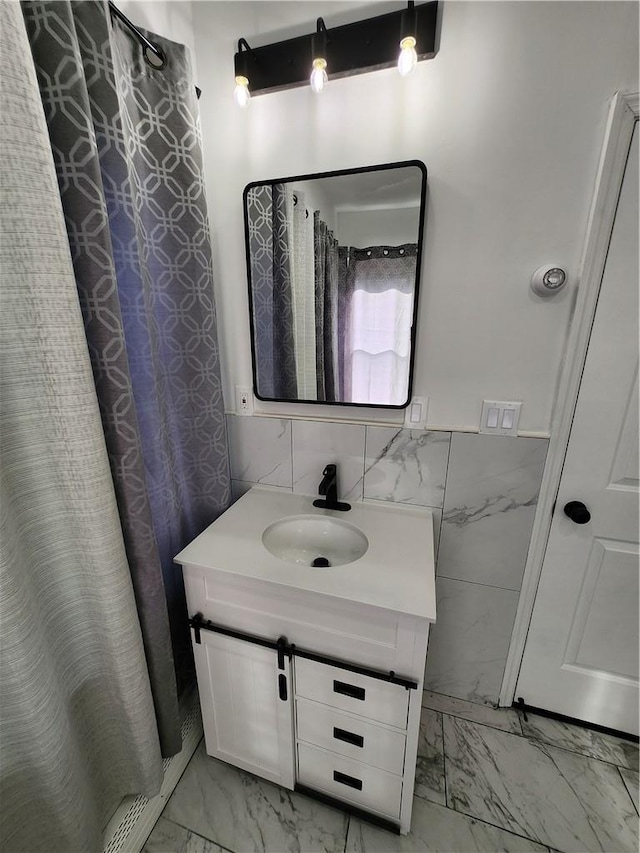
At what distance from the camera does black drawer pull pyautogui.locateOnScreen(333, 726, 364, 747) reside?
39.0 inches

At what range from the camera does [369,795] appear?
104cm

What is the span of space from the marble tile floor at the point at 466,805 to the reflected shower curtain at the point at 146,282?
0.79 ft

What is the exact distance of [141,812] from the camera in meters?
1.08

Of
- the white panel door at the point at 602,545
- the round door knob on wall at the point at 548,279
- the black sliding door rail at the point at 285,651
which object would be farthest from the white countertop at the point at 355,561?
the round door knob on wall at the point at 548,279

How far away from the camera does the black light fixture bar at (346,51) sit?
3.10 feet

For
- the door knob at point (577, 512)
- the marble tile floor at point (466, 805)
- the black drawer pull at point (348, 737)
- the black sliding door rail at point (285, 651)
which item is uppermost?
the door knob at point (577, 512)

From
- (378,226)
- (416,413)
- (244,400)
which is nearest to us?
(378,226)

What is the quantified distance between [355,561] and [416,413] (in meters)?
0.55

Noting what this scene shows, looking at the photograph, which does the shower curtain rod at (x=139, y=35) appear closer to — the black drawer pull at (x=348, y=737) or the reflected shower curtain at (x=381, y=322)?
the reflected shower curtain at (x=381, y=322)

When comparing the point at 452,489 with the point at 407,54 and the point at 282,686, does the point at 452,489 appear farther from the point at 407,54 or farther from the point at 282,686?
the point at 407,54

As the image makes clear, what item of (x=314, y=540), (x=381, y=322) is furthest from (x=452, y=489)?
(x=381, y=322)

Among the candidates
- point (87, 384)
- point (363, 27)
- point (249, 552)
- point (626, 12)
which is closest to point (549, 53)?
point (626, 12)

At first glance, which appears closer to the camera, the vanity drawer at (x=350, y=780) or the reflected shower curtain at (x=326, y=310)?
the vanity drawer at (x=350, y=780)

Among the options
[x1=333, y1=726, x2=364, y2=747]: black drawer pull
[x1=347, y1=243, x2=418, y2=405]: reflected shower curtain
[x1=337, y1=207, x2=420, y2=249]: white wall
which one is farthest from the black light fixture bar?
[x1=333, y1=726, x2=364, y2=747]: black drawer pull
